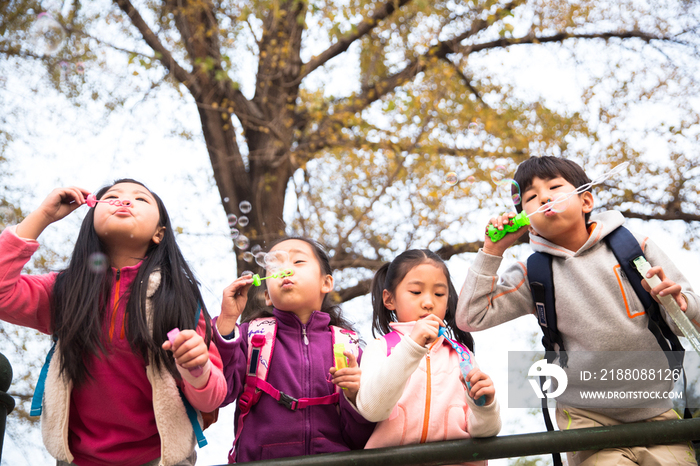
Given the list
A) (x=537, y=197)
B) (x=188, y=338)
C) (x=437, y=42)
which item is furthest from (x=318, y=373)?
(x=437, y=42)

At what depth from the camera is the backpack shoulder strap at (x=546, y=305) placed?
2.21m

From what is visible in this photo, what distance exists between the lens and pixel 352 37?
6.78m

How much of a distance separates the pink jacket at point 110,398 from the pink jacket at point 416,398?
49 cm

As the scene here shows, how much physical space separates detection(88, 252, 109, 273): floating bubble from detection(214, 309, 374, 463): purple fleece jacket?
0.47 m

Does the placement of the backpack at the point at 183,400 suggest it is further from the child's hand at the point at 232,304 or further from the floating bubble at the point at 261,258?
the floating bubble at the point at 261,258

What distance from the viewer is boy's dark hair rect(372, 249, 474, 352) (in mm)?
2395

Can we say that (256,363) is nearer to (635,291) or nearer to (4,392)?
(4,392)

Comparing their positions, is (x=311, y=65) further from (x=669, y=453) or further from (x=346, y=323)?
(x=669, y=453)

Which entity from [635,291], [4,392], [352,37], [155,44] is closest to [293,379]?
[4,392]

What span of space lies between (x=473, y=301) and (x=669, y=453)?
800 mm

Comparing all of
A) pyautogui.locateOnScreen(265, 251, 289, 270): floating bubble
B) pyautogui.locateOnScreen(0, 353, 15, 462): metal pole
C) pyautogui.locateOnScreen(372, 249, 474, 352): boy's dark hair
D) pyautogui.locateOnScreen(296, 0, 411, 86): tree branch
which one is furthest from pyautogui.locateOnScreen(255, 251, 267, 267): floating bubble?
pyautogui.locateOnScreen(296, 0, 411, 86): tree branch

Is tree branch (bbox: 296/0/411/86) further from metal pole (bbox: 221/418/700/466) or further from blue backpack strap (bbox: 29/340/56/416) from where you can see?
metal pole (bbox: 221/418/700/466)

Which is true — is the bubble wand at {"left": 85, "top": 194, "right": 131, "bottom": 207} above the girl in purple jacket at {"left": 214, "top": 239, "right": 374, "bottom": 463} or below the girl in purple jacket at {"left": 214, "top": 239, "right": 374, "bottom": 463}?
above

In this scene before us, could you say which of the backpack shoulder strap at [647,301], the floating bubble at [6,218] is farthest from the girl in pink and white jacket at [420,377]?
the floating bubble at [6,218]
